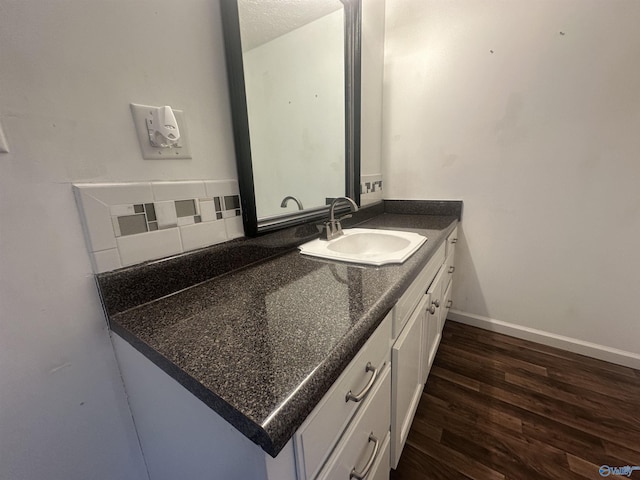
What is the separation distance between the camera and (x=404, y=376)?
2.81ft

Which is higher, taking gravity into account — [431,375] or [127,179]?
[127,179]

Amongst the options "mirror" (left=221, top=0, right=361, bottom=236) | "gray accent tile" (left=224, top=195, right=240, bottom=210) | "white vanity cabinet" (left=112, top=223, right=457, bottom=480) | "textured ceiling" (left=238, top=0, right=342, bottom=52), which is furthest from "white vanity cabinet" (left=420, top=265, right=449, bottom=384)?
"textured ceiling" (left=238, top=0, right=342, bottom=52)

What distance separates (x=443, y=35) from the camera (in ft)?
5.00

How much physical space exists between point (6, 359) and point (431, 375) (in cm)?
158

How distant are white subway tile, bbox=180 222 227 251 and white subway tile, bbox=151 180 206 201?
0.09 metres

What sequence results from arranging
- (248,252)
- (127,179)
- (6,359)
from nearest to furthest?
(6,359), (127,179), (248,252)

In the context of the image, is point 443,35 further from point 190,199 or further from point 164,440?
point 164,440

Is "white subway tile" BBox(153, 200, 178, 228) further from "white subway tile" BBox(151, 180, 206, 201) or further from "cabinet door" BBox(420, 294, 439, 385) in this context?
"cabinet door" BBox(420, 294, 439, 385)

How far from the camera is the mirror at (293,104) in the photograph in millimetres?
847

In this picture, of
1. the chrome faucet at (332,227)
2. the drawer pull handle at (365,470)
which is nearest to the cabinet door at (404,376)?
the drawer pull handle at (365,470)

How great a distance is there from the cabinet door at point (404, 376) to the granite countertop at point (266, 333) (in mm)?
185

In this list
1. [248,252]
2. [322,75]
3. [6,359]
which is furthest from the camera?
[322,75]

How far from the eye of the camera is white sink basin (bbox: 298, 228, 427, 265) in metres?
0.89

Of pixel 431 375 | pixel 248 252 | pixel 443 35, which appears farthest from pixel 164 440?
pixel 443 35
